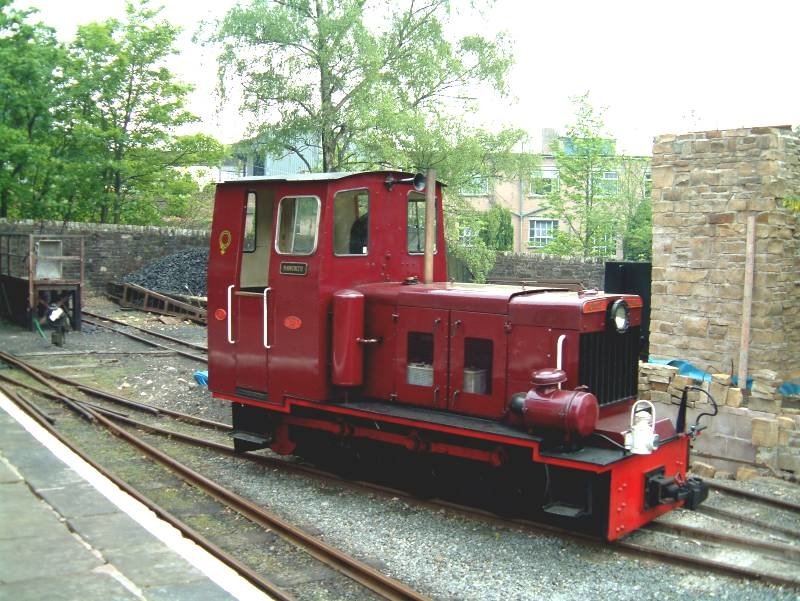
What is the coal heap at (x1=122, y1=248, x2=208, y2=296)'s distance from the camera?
77.6ft

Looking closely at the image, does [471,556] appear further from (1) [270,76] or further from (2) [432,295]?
(1) [270,76]

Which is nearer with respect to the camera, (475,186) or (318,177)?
(318,177)

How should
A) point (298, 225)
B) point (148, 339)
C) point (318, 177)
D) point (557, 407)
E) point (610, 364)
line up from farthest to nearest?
point (148, 339) < point (298, 225) < point (318, 177) < point (610, 364) < point (557, 407)

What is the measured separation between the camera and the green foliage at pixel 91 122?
24.9 meters

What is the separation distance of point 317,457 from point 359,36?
41.4 feet

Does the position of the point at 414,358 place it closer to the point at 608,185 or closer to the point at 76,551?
the point at 76,551

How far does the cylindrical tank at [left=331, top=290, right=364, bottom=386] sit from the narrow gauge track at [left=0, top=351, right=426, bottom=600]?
140cm

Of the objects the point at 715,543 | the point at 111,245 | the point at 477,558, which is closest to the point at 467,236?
the point at 111,245

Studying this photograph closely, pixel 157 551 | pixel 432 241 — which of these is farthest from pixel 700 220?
pixel 157 551

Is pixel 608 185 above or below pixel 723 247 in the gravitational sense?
above

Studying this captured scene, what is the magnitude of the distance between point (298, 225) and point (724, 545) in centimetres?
460

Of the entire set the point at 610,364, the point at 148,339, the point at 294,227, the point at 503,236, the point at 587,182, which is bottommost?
the point at 148,339

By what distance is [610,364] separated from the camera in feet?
22.5

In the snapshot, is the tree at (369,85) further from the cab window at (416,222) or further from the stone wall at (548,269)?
the cab window at (416,222)
